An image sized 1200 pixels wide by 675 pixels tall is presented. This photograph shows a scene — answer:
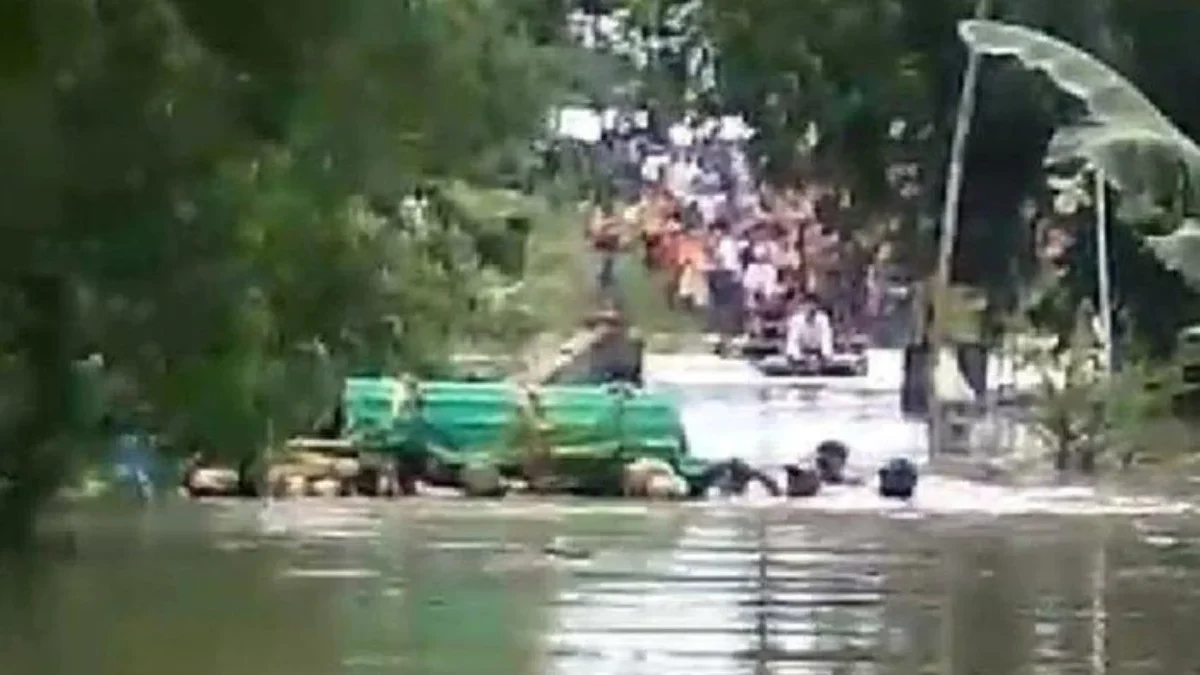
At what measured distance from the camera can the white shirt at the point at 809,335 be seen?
2928 centimetres

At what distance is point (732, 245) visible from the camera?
1142 inches

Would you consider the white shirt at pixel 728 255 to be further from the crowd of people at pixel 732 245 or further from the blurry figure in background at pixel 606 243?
the blurry figure in background at pixel 606 243

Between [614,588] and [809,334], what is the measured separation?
17.4 metres

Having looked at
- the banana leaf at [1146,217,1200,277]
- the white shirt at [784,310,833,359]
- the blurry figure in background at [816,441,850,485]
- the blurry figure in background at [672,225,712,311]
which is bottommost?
the blurry figure in background at [816,441,850,485]

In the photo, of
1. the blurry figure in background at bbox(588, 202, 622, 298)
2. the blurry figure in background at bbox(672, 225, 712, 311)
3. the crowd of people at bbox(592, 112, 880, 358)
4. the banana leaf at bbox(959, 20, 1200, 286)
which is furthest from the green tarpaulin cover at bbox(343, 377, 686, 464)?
the blurry figure in background at bbox(672, 225, 712, 311)

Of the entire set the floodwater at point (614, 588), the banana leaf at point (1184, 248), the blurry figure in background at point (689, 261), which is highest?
the blurry figure in background at point (689, 261)

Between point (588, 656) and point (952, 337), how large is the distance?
50.1 feet

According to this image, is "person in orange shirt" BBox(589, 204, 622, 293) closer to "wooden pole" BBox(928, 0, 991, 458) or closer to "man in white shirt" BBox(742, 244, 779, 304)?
"man in white shirt" BBox(742, 244, 779, 304)

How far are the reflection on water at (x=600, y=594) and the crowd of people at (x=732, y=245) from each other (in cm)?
860

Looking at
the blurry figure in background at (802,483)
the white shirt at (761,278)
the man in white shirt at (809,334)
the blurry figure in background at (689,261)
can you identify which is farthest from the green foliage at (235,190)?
the white shirt at (761,278)

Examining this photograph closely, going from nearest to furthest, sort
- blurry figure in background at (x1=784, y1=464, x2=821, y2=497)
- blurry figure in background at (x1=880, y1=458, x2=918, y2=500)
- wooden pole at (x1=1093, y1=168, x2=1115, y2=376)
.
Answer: blurry figure in background at (x1=880, y1=458, x2=918, y2=500), blurry figure in background at (x1=784, y1=464, x2=821, y2=497), wooden pole at (x1=1093, y1=168, x2=1115, y2=376)

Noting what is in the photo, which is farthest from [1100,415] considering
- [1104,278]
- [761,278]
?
[761,278]

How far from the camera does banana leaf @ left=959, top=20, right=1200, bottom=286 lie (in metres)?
11.3

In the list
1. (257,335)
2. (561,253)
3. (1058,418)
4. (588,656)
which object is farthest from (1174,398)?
(588,656)
